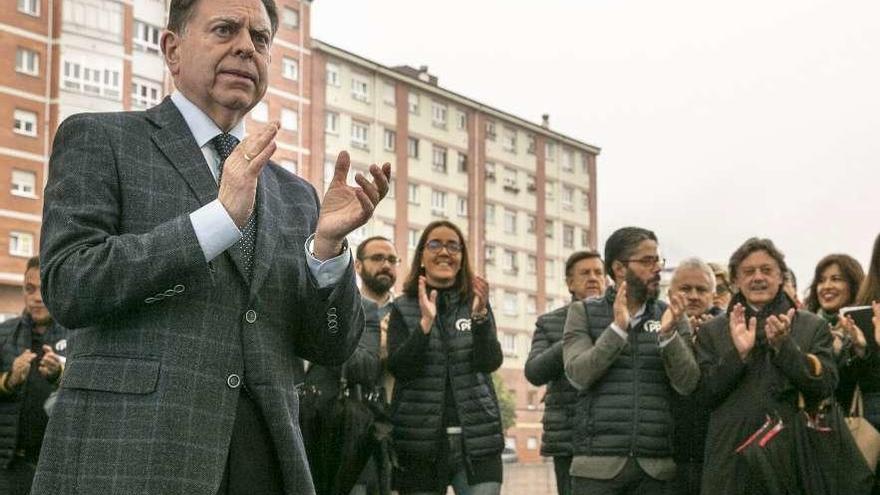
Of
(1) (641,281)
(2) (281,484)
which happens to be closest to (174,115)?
(2) (281,484)

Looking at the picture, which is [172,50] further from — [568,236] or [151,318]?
[568,236]

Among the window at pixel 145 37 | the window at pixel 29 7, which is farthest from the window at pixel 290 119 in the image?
the window at pixel 29 7

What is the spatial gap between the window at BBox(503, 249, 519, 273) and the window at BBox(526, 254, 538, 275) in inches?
43.0

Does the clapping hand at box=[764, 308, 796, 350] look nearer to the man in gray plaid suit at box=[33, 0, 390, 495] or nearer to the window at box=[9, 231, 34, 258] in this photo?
the man in gray plaid suit at box=[33, 0, 390, 495]

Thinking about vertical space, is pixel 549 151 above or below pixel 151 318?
above

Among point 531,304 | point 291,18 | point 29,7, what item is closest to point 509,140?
point 531,304

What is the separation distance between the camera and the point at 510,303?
243 feet

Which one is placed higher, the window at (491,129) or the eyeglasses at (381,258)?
the window at (491,129)

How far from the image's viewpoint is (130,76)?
157 feet

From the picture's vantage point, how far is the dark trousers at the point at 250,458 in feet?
8.44

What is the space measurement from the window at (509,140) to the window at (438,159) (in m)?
5.95

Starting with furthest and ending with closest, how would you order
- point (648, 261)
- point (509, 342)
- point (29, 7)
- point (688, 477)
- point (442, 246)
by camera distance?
1. point (509, 342)
2. point (29, 7)
3. point (442, 246)
4. point (648, 261)
5. point (688, 477)

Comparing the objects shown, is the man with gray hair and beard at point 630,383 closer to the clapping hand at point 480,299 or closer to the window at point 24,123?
the clapping hand at point 480,299

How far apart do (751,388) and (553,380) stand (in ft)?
5.03
